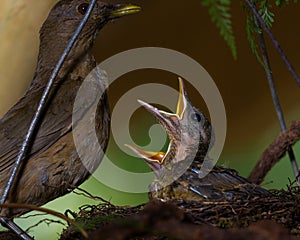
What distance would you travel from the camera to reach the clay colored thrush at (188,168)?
2408 millimetres

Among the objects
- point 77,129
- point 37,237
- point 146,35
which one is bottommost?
point 37,237

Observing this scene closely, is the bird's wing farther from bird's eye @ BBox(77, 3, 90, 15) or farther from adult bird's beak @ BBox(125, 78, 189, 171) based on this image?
bird's eye @ BBox(77, 3, 90, 15)

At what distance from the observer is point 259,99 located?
5113 millimetres

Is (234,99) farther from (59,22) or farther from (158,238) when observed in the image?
(158,238)

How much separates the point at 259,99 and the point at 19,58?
2033mm

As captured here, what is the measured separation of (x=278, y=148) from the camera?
2.40m

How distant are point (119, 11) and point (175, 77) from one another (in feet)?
5.68

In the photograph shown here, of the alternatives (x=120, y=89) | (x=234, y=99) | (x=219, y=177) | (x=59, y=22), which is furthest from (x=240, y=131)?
(x=219, y=177)

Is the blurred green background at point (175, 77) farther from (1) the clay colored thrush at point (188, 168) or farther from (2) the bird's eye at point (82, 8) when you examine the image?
(1) the clay colored thrush at point (188, 168)

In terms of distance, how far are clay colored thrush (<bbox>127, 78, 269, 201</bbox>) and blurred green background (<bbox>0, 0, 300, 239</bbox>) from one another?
87 cm

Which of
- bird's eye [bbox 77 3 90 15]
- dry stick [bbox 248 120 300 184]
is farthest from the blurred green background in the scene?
dry stick [bbox 248 120 300 184]

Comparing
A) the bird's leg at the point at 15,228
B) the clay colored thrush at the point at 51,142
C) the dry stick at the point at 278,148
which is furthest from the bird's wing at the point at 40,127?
the dry stick at the point at 278,148

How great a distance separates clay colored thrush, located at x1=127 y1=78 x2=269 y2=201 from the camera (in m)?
2.41

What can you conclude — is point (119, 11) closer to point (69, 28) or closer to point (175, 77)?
point (69, 28)
